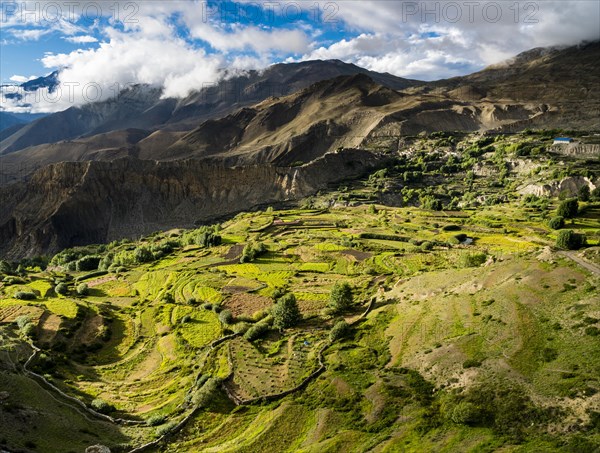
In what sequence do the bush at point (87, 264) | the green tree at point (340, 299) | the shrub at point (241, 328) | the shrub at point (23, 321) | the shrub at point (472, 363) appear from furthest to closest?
the bush at point (87, 264)
the shrub at point (23, 321)
the green tree at point (340, 299)
the shrub at point (241, 328)
the shrub at point (472, 363)

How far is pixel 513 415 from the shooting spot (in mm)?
28125

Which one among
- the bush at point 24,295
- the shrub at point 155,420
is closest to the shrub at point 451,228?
the shrub at point 155,420

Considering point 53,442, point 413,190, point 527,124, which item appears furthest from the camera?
point 527,124

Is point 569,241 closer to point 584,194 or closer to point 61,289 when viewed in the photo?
point 584,194

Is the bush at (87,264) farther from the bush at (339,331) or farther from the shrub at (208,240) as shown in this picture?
the bush at (339,331)

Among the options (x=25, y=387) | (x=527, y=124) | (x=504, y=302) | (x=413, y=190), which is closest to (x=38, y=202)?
(x=413, y=190)

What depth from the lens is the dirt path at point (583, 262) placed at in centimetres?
4094

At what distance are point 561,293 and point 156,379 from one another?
41.8 metres

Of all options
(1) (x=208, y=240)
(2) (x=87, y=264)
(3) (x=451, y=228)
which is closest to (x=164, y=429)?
(1) (x=208, y=240)

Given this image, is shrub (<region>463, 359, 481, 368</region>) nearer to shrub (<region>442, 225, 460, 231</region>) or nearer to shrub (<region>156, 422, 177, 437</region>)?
shrub (<region>156, 422, 177, 437</region>)

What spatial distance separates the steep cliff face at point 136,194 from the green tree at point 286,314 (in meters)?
103

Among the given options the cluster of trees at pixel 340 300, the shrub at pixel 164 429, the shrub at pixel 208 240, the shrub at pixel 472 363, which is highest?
the shrub at pixel 208 240

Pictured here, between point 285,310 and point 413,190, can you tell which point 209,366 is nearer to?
point 285,310

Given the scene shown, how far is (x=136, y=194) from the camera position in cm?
17412
